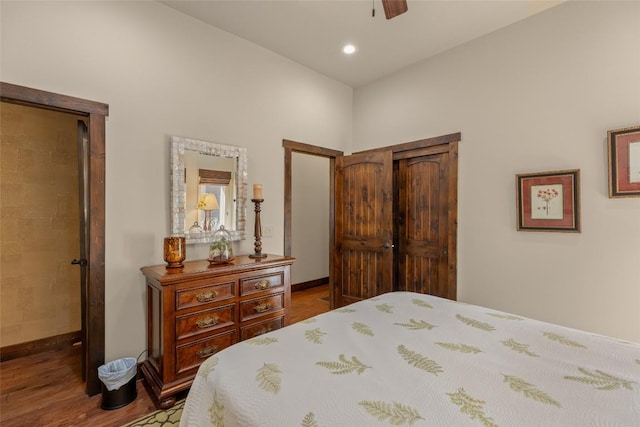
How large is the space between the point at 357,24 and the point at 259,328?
2.83 meters

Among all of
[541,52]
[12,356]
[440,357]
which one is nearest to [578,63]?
[541,52]

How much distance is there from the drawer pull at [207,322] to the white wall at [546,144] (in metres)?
2.39

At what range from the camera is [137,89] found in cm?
232

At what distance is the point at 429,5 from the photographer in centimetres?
244

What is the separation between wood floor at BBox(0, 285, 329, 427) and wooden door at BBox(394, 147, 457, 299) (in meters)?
2.79

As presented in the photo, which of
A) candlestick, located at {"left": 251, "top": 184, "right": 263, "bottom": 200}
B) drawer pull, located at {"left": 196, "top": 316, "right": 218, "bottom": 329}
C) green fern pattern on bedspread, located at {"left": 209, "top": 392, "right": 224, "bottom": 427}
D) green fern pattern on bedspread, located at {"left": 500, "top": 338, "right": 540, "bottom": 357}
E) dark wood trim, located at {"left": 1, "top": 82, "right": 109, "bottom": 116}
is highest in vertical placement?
dark wood trim, located at {"left": 1, "top": 82, "right": 109, "bottom": 116}

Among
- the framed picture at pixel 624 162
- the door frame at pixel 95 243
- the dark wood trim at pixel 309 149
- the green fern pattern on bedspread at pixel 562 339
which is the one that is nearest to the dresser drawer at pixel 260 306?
the door frame at pixel 95 243

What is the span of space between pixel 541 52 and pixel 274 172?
8.76ft

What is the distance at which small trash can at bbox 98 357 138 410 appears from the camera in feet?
6.44

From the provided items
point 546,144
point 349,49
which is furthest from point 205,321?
point 546,144

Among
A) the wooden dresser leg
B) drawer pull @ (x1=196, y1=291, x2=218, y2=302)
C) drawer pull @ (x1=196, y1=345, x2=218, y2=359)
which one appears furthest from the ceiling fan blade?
the wooden dresser leg

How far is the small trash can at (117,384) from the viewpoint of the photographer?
1.96 metres

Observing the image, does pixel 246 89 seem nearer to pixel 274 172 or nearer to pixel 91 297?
pixel 274 172

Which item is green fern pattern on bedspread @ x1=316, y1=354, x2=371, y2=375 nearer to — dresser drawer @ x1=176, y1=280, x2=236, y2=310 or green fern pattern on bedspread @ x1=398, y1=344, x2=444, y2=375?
green fern pattern on bedspread @ x1=398, y1=344, x2=444, y2=375
